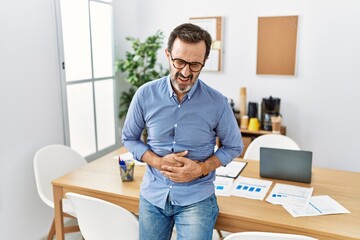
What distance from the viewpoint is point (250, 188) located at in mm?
1799

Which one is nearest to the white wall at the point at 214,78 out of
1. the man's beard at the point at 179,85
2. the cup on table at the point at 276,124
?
the cup on table at the point at 276,124

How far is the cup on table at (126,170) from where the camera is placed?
1.88 metres

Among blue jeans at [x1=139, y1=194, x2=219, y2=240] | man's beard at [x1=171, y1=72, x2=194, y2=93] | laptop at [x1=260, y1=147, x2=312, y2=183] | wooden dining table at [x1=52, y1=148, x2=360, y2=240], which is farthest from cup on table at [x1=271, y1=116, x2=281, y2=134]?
man's beard at [x1=171, y1=72, x2=194, y2=93]

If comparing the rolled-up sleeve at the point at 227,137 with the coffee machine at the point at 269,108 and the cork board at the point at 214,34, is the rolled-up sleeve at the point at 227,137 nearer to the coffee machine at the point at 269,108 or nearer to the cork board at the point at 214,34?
the coffee machine at the point at 269,108

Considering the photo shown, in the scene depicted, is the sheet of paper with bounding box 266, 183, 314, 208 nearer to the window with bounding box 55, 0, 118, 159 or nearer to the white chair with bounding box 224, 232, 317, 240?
the white chair with bounding box 224, 232, 317, 240

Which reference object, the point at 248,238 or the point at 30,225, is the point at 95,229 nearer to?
the point at 248,238

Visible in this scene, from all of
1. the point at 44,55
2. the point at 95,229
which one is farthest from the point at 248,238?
the point at 44,55

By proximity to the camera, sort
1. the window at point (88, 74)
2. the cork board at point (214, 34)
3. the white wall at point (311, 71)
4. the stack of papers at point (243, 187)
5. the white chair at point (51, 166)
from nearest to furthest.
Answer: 1. the stack of papers at point (243, 187)
2. the white chair at point (51, 166)
3. the window at point (88, 74)
4. the white wall at point (311, 71)
5. the cork board at point (214, 34)

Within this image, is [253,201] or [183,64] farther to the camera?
[253,201]

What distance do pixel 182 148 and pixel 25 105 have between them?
1497 mm

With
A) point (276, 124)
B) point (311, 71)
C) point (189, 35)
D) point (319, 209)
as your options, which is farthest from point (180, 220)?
point (311, 71)

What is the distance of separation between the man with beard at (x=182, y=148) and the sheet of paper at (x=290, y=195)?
34 cm

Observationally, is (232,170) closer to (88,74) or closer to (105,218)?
(105,218)

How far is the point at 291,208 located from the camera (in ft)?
5.14
